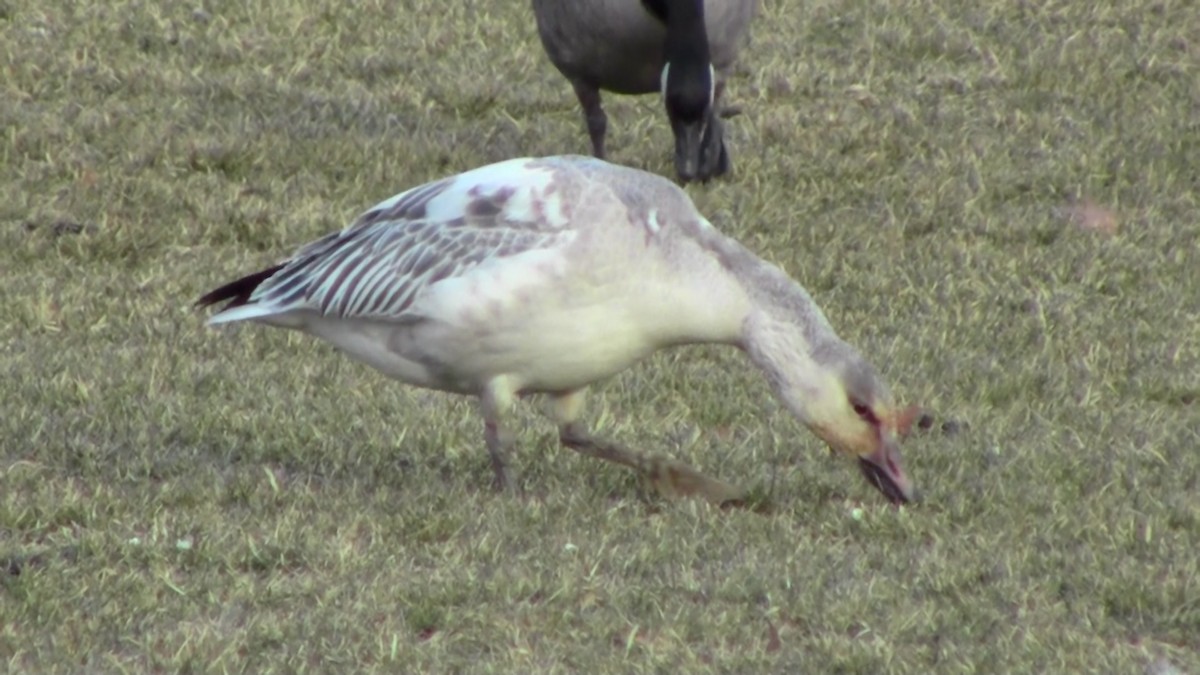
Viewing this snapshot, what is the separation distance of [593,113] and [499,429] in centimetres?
385

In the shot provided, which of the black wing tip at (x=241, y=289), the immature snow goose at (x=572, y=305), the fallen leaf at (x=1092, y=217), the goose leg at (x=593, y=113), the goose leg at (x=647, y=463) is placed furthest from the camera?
the goose leg at (x=593, y=113)

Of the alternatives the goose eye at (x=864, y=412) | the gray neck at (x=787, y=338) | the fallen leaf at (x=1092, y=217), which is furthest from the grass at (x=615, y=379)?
the gray neck at (x=787, y=338)

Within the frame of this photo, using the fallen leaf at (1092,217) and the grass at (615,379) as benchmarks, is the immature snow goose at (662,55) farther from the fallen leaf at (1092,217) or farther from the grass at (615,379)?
the fallen leaf at (1092,217)

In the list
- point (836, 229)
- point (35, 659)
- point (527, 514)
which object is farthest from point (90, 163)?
point (35, 659)

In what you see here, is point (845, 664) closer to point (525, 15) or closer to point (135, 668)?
point (135, 668)

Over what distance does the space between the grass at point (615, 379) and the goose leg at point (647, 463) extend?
0.08 meters

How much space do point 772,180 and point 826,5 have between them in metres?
2.62

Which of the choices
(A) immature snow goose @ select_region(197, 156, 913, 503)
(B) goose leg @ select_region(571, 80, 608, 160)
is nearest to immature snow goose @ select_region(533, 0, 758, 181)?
(B) goose leg @ select_region(571, 80, 608, 160)

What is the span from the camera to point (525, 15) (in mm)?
11172

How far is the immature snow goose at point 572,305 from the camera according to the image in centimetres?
526

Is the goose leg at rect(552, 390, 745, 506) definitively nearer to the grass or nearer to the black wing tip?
the grass

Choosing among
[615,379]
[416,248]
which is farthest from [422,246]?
[615,379]

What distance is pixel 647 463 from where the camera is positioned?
564 cm

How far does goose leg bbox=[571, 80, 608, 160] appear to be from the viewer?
9195mm
